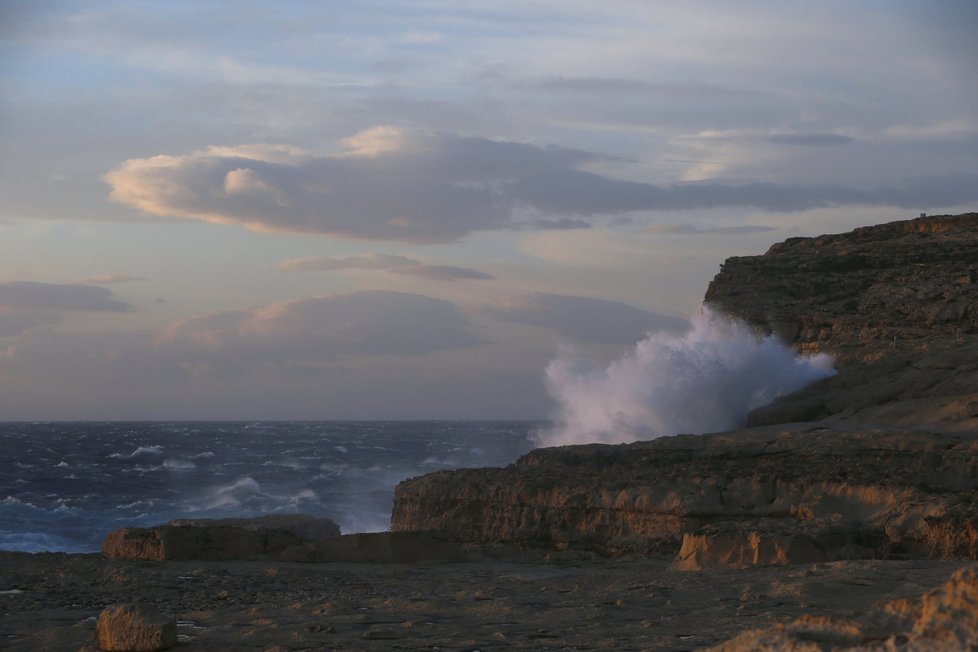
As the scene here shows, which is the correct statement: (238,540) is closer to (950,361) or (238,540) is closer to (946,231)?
(950,361)

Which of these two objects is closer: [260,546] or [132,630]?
[132,630]

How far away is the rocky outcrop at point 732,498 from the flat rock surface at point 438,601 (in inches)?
48.2

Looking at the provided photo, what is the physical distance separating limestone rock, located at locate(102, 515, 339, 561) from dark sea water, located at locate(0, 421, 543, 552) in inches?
506

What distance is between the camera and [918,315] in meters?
23.4

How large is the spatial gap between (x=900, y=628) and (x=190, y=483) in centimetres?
4317

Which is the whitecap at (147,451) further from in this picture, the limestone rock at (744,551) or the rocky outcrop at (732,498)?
the limestone rock at (744,551)

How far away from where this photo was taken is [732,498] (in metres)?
13.7

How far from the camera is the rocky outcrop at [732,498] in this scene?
38.8ft

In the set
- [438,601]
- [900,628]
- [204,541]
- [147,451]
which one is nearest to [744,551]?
[438,601]

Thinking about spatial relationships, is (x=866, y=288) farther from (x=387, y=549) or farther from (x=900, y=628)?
(x=900, y=628)

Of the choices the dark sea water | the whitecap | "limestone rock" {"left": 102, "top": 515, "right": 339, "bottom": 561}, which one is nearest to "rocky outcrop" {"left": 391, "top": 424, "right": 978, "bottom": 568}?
"limestone rock" {"left": 102, "top": 515, "right": 339, "bottom": 561}

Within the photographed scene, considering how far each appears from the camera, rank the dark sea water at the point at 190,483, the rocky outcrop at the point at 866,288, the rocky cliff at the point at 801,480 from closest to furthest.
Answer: the rocky cliff at the point at 801,480
the rocky outcrop at the point at 866,288
the dark sea water at the point at 190,483

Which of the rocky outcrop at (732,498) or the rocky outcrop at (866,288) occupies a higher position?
the rocky outcrop at (866,288)

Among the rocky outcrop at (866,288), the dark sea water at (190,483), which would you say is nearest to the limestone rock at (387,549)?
the rocky outcrop at (866,288)
